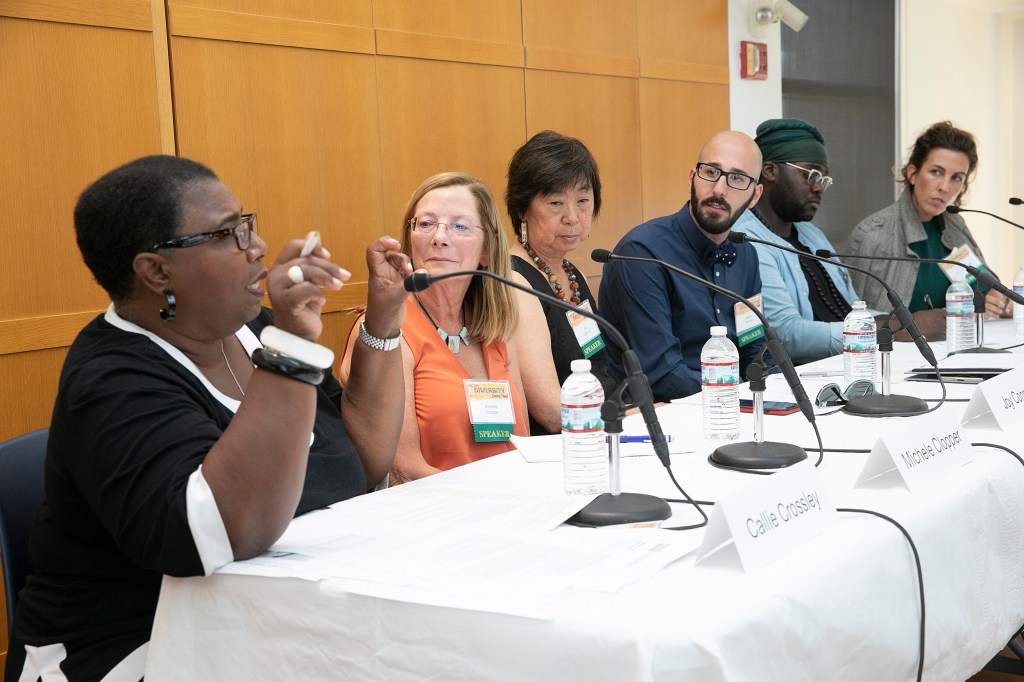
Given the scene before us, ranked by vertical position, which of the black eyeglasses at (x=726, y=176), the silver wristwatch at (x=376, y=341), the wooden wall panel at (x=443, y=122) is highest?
the wooden wall panel at (x=443, y=122)

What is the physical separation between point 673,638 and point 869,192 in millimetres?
6571

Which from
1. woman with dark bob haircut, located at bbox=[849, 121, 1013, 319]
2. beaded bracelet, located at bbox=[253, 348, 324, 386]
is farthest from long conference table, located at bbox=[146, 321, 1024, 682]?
woman with dark bob haircut, located at bbox=[849, 121, 1013, 319]

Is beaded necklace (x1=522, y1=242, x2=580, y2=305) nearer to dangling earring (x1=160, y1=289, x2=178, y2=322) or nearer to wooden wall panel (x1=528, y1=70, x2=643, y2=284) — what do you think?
wooden wall panel (x1=528, y1=70, x2=643, y2=284)

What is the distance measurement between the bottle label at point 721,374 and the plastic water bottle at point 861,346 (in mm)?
599

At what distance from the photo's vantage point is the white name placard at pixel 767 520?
119 centimetres

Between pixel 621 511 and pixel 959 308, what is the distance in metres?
2.13

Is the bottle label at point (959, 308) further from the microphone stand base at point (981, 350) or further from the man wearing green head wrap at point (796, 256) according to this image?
the man wearing green head wrap at point (796, 256)

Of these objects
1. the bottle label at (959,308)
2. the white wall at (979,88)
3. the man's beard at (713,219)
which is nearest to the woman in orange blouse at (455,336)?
the man's beard at (713,219)

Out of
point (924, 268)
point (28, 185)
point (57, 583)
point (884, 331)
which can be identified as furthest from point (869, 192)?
point (57, 583)

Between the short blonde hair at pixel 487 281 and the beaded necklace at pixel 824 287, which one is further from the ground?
the short blonde hair at pixel 487 281

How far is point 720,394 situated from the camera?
2.01 meters

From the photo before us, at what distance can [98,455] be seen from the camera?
1.34 meters

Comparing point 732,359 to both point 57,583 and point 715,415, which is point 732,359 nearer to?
point 715,415

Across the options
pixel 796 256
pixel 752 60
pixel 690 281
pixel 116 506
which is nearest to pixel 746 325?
pixel 690 281
